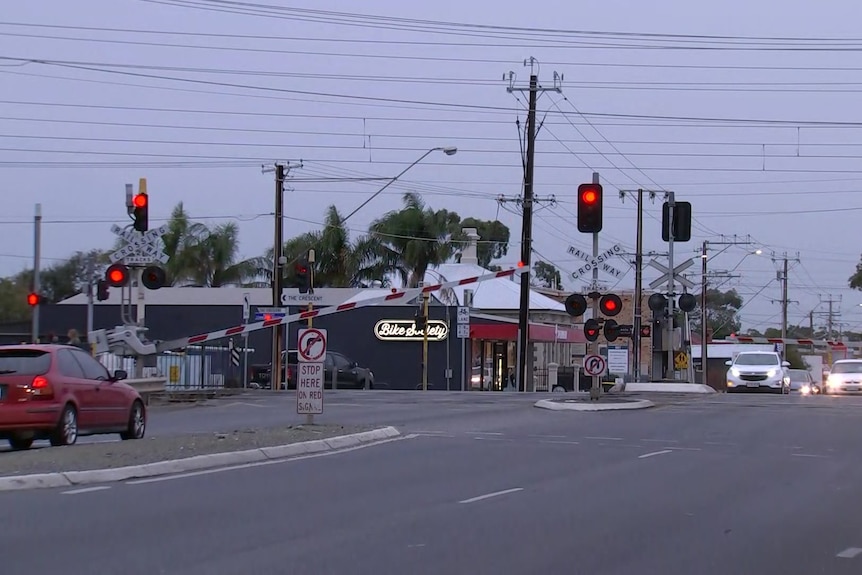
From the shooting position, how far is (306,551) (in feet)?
30.7

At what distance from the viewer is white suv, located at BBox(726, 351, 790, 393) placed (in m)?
39.8

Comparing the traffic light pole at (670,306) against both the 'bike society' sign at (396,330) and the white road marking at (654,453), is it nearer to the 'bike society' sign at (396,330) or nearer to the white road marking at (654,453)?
the white road marking at (654,453)

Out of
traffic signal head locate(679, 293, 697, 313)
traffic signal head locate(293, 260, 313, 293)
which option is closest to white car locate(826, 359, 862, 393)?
traffic signal head locate(679, 293, 697, 313)

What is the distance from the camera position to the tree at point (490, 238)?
84500 millimetres

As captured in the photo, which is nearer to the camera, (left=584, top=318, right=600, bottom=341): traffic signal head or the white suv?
(left=584, top=318, right=600, bottom=341): traffic signal head

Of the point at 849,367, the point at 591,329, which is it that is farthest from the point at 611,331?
the point at 849,367

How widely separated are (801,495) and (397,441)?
7775 mm

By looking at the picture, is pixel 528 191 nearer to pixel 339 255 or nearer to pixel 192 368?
pixel 192 368

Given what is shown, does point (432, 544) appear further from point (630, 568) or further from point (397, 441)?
point (397, 441)

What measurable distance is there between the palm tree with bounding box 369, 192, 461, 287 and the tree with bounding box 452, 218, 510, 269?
11.7 metres

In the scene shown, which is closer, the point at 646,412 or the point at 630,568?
the point at 630,568

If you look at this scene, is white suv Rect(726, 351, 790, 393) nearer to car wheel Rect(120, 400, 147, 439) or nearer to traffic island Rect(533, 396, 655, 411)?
traffic island Rect(533, 396, 655, 411)

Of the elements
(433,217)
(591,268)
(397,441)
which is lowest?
(397,441)

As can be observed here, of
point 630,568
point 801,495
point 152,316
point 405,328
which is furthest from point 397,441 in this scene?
point 152,316
